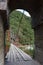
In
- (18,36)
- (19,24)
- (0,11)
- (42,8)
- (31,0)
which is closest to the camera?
(0,11)

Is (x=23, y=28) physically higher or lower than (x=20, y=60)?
higher

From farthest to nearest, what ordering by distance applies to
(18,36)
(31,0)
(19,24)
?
(18,36) → (19,24) → (31,0)

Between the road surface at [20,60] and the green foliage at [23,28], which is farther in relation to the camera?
the green foliage at [23,28]

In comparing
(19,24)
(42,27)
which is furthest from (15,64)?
(19,24)

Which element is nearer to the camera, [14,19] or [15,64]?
[15,64]

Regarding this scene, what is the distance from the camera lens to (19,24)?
27.5 metres

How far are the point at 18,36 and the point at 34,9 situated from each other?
20.2 meters

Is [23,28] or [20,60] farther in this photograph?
[23,28]

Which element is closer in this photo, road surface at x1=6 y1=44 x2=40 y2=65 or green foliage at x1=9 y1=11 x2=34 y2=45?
road surface at x1=6 y1=44 x2=40 y2=65

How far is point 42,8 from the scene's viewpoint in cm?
759

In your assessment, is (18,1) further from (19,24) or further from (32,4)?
(19,24)

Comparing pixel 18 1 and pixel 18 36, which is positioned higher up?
pixel 18 1

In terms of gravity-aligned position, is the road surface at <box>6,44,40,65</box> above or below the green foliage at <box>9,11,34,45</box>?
below

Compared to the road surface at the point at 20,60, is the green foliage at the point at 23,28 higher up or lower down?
higher up
